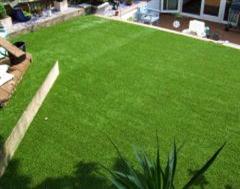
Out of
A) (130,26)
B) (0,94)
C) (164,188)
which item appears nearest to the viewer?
(164,188)

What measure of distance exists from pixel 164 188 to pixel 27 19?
10.5 meters

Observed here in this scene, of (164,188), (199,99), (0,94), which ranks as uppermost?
(164,188)

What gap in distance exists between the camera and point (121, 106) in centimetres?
836

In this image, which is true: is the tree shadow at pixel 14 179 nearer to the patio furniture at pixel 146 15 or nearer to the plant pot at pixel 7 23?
the plant pot at pixel 7 23

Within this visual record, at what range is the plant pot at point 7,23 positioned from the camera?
39.2ft

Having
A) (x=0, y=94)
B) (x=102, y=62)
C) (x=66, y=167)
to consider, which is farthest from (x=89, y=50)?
(x=66, y=167)

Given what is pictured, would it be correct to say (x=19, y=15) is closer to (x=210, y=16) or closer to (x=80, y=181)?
(x=80, y=181)

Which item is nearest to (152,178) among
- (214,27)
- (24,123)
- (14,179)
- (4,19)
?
(14,179)

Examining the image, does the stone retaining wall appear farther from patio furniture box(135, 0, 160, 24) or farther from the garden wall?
the garden wall

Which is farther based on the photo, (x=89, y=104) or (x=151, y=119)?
(x=89, y=104)

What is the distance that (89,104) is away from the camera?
27.6ft

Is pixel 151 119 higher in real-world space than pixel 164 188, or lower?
lower

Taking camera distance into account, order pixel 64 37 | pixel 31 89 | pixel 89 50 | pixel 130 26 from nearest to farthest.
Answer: pixel 31 89
pixel 89 50
pixel 64 37
pixel 130 26

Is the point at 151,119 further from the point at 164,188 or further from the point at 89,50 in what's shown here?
the point at 89,50
